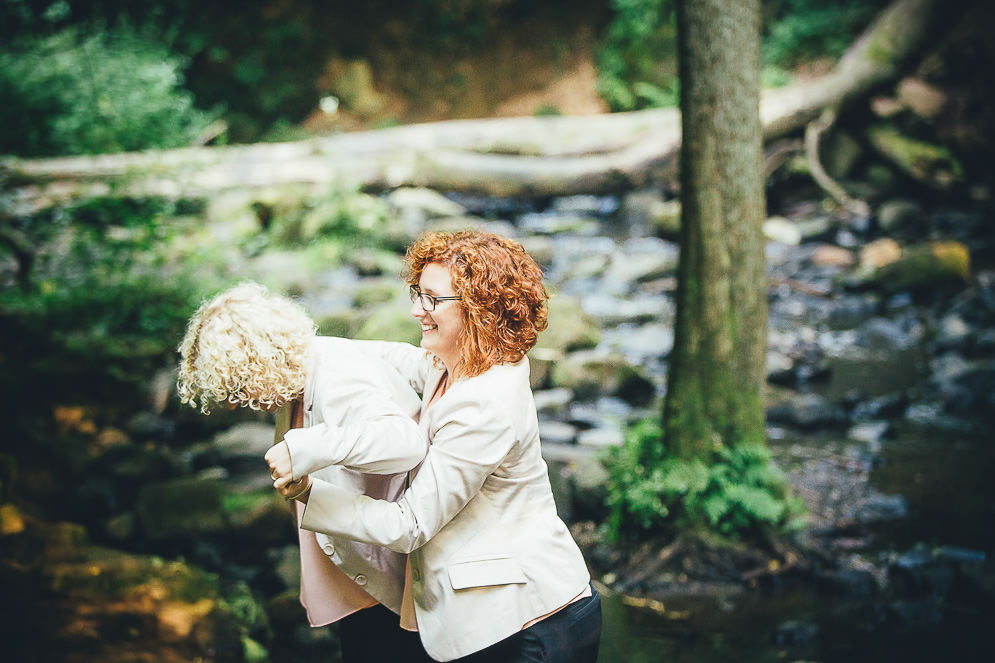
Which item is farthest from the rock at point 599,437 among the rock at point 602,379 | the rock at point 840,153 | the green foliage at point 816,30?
the green foliage at point 816,30

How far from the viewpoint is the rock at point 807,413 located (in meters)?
6.65

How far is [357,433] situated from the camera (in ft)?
6.19

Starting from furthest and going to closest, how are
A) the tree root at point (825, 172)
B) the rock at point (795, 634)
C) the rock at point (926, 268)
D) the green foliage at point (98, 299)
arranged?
the tree root at point (825, 172) → the rock at point (926, 268) → the green foliage at point (98, 299) → the rock at point (795, 634)

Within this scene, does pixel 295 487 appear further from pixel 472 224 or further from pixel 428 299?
pixel 472 224

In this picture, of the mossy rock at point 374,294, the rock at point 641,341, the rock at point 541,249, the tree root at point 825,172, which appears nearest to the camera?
the rock at point 641,341

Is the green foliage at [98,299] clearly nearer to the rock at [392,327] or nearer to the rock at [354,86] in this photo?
the rock at [392,327]

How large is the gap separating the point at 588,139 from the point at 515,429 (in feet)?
40.0

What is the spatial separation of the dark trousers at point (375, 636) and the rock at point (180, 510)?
2926mm

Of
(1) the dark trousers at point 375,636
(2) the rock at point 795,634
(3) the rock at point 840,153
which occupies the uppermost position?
(3) the rock at point 840,153

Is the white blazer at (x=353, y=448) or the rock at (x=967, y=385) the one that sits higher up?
the white blazer at (x=353, y=448)

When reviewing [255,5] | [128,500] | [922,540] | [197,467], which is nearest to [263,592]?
[128,500]

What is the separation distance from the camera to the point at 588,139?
13562mm

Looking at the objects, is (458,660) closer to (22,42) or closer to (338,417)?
(338,417)

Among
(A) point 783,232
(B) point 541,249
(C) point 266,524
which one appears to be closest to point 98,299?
(C) point 266,524
